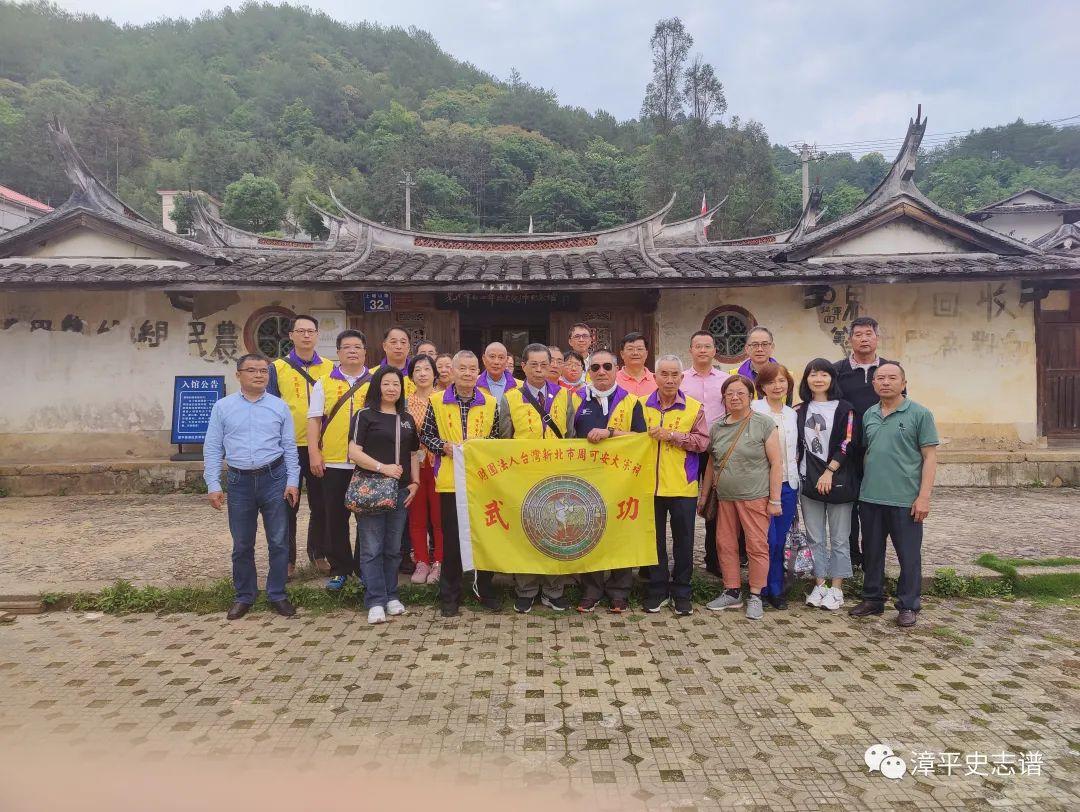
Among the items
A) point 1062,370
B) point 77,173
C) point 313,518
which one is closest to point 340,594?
point 313,518

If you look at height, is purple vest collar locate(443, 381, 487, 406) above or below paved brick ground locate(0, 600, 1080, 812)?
above

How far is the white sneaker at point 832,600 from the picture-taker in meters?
4.37

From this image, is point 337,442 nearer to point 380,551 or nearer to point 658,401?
point 380,551

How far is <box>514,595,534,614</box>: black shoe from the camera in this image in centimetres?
436

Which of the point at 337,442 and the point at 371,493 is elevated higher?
the point at 337,442

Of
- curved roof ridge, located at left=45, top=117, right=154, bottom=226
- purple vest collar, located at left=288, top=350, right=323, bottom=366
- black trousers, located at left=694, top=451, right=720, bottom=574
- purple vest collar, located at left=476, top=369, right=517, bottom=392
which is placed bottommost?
black trousers, located at left=694, top=451, right=720, bottom=574

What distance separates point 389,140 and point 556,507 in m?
56.6

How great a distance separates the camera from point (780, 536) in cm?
432

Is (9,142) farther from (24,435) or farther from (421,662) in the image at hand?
(421,662)

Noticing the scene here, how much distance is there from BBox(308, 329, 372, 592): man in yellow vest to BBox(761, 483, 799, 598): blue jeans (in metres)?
3.10

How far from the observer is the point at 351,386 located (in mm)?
4656

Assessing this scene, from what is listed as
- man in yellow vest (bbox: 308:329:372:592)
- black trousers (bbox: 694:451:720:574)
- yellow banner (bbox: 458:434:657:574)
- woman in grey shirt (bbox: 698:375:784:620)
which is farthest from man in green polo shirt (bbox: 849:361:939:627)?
man in yellow vest (bbox: 308:329:372:592)

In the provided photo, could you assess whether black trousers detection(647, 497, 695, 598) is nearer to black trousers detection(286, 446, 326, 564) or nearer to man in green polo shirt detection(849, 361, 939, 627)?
man in green polo shirt detection(849, 361, 939, 627)

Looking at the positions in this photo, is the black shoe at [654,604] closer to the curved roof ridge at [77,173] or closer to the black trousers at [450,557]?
the black trousers at [450,557]
